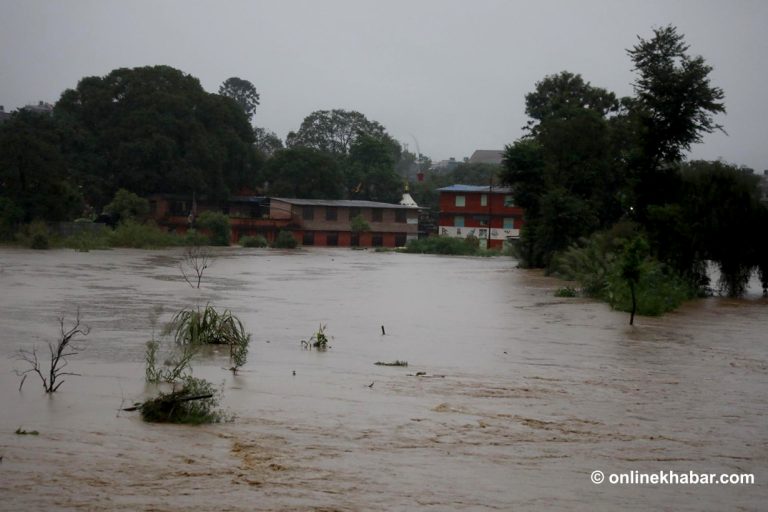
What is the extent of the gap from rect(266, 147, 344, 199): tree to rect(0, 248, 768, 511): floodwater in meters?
59.8

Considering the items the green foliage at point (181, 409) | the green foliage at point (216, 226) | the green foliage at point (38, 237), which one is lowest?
the green foliage at point (181, 409)

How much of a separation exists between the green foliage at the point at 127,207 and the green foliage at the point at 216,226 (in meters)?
5.15

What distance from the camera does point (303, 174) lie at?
83.4 m

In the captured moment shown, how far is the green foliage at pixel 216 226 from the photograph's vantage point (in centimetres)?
6775

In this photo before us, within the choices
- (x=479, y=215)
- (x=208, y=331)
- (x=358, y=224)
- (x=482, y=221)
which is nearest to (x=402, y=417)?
(x=208, y=331)

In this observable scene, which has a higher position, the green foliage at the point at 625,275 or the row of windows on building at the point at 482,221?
the row of windows on building at the point at 482,221

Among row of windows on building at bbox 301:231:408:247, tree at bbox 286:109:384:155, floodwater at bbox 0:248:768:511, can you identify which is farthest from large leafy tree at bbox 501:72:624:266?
tree at bbox 286:109:384:155

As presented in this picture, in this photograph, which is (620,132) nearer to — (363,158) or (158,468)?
(158,468)

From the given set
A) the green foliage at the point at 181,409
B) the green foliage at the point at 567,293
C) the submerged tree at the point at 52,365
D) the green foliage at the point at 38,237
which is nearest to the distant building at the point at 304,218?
the green foliage at the point at 38,237

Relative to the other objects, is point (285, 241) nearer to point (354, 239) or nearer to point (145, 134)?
point (354, 239)

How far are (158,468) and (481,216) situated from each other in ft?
255

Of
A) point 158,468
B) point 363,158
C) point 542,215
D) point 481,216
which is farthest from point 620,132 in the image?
point 363,158

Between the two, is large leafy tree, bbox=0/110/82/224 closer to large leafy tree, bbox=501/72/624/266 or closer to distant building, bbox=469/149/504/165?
large leafy tree, bbox=501/72/624/266

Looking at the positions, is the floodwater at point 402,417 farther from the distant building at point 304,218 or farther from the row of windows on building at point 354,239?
the row of windows on building at point 354,239
